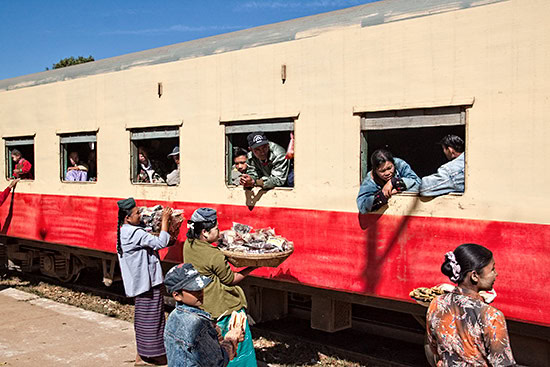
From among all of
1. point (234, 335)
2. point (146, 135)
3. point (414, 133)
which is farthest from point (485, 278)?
point (146, 135)

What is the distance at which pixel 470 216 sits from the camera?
178 inches

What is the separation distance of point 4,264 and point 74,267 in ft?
8.56

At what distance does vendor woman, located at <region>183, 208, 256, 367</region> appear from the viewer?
4305 mm

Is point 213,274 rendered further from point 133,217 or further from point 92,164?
point 92,164

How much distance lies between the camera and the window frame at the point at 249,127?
575 centimetres

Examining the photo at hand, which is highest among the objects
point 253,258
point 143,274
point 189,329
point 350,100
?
point 350,100

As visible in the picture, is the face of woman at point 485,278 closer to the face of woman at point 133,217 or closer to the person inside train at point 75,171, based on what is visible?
the face of woman at point 133,217

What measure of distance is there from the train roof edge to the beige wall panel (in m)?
0.07

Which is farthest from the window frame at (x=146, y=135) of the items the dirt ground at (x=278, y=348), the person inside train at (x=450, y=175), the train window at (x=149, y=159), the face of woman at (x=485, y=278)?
the face of woman at (x=485, y=278)

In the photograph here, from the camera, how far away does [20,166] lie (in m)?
9.20

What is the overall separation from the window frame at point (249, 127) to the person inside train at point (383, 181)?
93cm

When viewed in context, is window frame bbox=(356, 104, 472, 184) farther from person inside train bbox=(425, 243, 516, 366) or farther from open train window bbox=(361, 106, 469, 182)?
person inside train bbox=(425, 243, 516, 366)

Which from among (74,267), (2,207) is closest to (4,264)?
(2,207)

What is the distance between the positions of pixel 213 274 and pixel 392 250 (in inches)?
62.8
